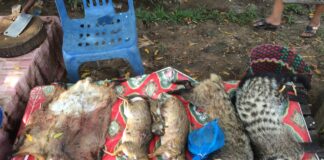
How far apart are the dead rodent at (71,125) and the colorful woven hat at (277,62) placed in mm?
1819

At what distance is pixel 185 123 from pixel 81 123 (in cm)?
113

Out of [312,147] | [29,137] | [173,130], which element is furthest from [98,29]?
[312,147]

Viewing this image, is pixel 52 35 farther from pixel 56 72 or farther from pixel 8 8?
pixel 8 8

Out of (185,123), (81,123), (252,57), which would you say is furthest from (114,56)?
(252,57)

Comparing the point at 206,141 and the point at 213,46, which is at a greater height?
the point at 206,141

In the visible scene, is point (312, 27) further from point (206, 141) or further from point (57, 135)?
point (57, 135)

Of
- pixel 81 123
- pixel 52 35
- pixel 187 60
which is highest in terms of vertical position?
pixel 52 35

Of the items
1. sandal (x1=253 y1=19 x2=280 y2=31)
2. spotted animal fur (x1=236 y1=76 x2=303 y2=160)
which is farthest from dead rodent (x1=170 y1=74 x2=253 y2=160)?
sandal (x1=253 y1=19 x2=280 y2=31)

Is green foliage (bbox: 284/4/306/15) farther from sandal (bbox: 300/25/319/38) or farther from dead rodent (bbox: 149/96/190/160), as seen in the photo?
dead rodent (bbox: 149/96/190/160)

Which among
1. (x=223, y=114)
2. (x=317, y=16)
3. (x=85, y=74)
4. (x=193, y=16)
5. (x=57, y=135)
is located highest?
(x=317, y=16)

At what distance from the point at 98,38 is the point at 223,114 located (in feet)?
6.11

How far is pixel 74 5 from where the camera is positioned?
6422 millimetres

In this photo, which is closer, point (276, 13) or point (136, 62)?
point (136, 62)

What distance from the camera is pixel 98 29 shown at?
4391 millimetres
